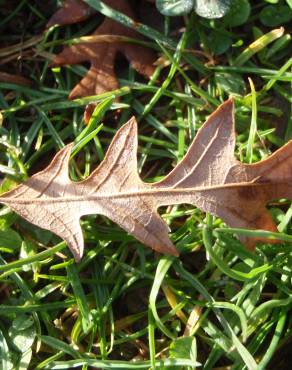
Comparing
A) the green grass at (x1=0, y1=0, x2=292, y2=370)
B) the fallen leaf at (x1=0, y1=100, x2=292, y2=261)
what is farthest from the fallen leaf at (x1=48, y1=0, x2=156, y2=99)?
the fallen leaf at (x1=0, y1=100, x2=292, y2=261)

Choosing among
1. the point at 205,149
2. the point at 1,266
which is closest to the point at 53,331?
the point at 1,266

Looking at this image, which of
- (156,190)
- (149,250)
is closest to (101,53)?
(156,190)

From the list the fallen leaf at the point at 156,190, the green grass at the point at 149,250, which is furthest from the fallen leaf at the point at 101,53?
the fallen leaf at the point at 156,190

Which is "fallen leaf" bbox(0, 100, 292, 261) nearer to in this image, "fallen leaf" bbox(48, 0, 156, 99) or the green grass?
the green grass

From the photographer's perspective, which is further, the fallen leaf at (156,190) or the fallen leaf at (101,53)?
the fallen leaf at (101,53)

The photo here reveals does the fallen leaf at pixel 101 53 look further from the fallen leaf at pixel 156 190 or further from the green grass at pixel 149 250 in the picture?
the fallen leaf at pixel 156 190

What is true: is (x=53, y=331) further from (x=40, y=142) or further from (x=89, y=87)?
(x=89, y=87)

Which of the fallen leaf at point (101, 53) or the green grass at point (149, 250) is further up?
the fallen leaf at point (101, 53)
